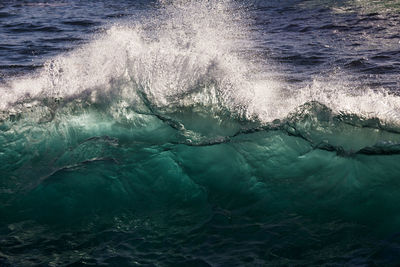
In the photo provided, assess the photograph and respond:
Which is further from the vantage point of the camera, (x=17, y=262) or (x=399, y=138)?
(x=399, y=138)

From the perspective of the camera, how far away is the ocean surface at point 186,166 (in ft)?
12.1

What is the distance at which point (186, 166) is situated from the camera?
481cm

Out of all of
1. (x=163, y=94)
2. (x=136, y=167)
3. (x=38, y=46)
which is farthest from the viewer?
(x=38, y=46)

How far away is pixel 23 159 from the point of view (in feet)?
17.0

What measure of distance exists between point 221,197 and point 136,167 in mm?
994

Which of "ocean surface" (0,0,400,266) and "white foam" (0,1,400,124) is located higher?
"white foam" (0,1,400,124)

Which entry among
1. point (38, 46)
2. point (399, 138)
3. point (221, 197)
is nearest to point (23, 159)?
point (221, 197)

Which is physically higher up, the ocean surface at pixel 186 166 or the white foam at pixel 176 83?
the white foam at pixel 176 83

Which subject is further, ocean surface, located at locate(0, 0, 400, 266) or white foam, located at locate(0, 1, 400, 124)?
white foam, located at locate(0, 1, 400, 124)

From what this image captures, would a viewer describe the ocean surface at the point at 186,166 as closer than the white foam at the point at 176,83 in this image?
Yes

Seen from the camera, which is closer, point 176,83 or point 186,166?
point 186,166

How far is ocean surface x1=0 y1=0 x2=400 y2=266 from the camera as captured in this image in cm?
367

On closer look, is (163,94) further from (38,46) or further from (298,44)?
(38,46)

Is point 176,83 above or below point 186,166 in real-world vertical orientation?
above
